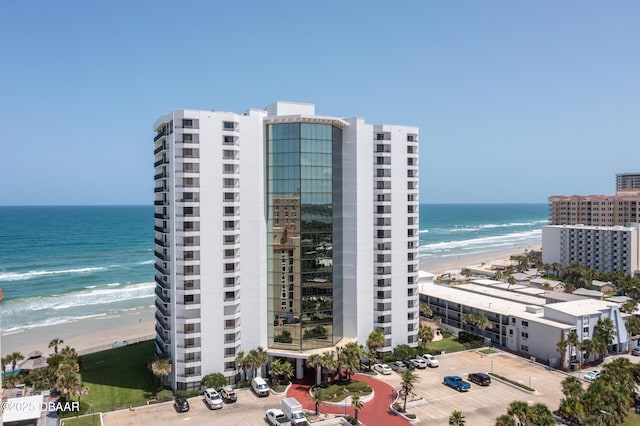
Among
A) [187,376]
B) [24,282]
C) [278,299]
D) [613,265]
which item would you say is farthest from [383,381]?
[24,282]

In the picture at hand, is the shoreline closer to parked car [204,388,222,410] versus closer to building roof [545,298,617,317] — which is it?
parked car [204,388,222,410]

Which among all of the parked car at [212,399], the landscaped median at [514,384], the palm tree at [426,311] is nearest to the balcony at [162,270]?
the parked car at [212,399]

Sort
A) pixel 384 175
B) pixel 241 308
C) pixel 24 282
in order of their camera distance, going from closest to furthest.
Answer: pixel 241 308 < pixel 384 175 < pixel 24 282

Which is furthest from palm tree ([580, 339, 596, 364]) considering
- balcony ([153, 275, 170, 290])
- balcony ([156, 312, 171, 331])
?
balcony ([153, 275, 170, 290])

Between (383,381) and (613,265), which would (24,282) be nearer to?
(383,381)

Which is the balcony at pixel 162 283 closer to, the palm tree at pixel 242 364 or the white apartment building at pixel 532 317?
the palm tree at pixel 242 364

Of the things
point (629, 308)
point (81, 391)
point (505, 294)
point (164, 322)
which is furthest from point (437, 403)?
point (505, 294)
